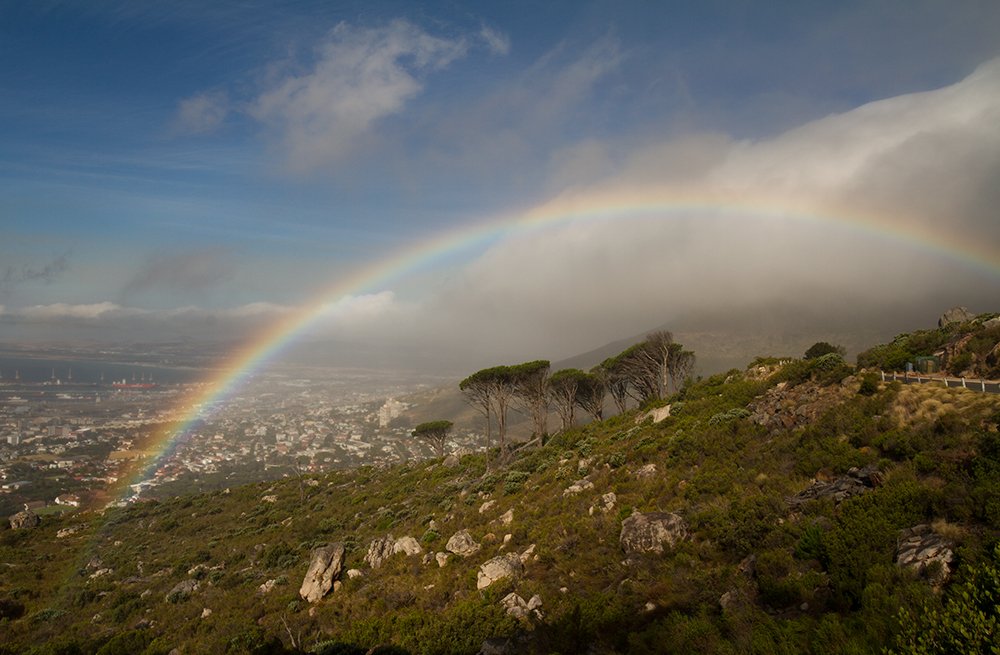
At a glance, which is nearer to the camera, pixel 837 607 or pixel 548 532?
pixel 837 607

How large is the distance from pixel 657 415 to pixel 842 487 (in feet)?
64.4

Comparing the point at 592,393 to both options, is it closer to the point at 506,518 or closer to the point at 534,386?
the point at 534,386

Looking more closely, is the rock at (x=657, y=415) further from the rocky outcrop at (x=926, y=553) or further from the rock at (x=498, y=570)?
the rocky outcrop at (x=926, y=553)

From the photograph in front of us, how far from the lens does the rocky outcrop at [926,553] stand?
8156 mm

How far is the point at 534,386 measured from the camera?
152 ft

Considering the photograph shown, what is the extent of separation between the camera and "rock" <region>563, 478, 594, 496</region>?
75.2 ft

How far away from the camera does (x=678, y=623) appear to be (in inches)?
396

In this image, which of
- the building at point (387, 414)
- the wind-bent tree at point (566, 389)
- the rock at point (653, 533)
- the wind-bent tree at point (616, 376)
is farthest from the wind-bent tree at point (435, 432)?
the building at point (387, 414)

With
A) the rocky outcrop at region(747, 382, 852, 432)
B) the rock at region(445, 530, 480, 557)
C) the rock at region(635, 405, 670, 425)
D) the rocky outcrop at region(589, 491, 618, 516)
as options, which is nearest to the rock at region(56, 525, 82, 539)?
the rock at region(445, 530, 480, 557)

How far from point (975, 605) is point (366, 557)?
23.1 m

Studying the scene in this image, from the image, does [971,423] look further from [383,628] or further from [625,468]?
[383,628]

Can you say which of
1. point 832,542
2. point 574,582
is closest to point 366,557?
point 574,582

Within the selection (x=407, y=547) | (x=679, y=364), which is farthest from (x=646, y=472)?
(x=679, y=364)

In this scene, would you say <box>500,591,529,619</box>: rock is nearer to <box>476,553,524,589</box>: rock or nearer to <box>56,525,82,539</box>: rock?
<box>476,553,524,589</box>: rock
